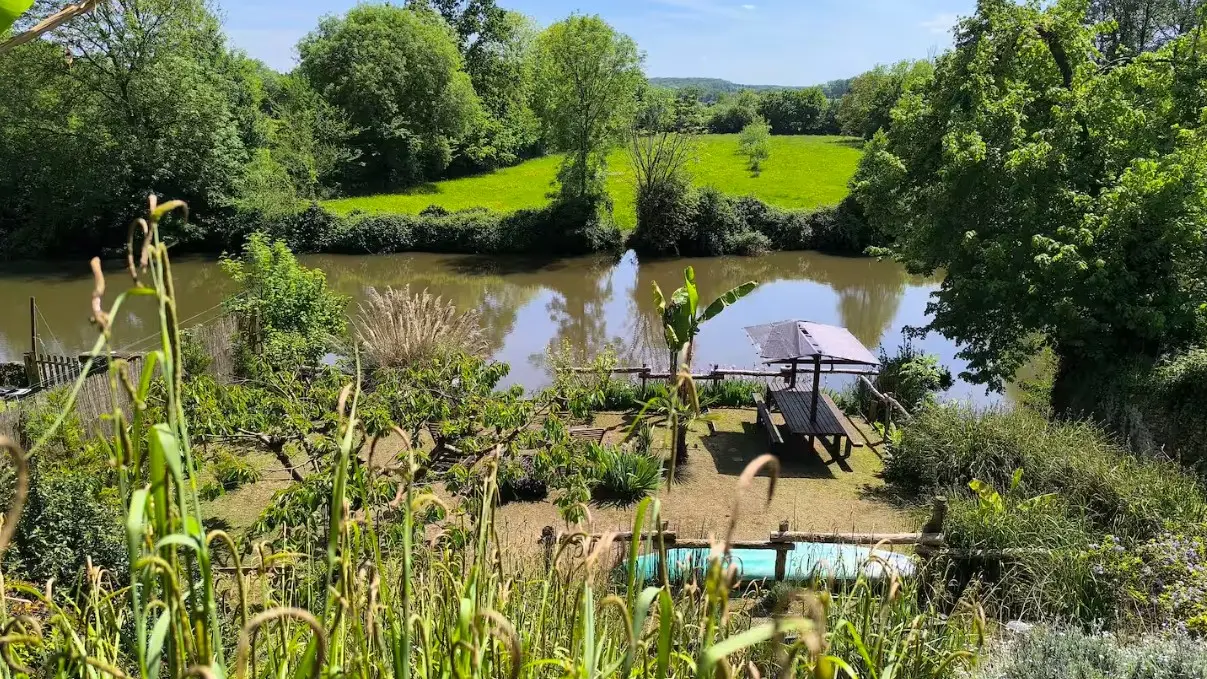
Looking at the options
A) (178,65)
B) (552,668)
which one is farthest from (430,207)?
(552,668)

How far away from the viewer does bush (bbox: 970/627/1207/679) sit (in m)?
3.44

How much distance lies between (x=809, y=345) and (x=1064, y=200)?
3.91m

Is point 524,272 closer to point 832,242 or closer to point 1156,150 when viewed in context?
point 832,242

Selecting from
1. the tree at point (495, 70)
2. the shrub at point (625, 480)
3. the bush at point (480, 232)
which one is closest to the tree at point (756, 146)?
the tree at point (495, 70)

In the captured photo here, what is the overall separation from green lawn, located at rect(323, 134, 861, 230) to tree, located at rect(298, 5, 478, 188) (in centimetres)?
161

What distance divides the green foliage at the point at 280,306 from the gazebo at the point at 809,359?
21.0 feet

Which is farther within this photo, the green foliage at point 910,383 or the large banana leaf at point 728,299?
the green foliage at point 910,383

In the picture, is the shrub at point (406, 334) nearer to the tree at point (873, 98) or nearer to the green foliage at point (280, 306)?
the green foliage at point (280, 306)

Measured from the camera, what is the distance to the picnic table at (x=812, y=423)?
963 centimetres

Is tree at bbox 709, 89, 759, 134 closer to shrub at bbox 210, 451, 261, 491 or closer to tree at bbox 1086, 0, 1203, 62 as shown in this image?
tree at bbox 1086, 0, 1203, 62

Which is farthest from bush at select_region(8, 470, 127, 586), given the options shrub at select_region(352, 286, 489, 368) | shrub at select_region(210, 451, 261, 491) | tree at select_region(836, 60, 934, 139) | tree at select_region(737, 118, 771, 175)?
tree at select_region(737, 118, 771, 175)

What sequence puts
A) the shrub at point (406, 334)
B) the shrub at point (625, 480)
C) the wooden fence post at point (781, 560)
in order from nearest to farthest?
1. the wooden fence post at point (781, 560)
2. the shrub at point (625, 480)
3. the shrub at point (406, 334)

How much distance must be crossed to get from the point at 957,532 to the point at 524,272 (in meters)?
18.4

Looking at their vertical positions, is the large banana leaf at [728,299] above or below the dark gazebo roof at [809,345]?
above
